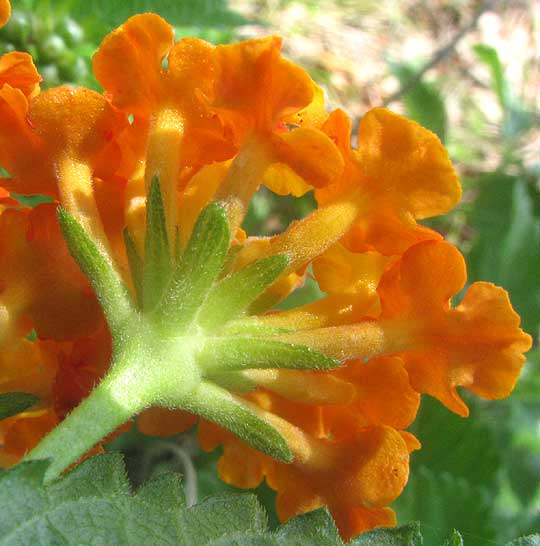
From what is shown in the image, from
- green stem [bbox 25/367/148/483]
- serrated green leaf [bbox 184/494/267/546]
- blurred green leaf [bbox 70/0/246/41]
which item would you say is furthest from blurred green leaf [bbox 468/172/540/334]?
green stem [bbox 25/367/148/483]

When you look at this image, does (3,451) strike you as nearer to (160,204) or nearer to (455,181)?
(160,204)

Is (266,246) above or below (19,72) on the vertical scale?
below

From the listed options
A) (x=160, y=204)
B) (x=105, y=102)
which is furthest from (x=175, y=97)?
(x=160, y=204)

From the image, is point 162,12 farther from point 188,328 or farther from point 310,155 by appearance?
point 188,328

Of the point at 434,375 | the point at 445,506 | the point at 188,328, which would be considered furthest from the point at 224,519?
the point at 445,506

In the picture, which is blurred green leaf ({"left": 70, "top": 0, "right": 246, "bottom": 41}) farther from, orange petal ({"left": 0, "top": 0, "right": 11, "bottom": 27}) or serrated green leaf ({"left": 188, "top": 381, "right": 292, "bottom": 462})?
serrated green leaf ({"left": 188, "top": 381, "right": 292, "bottom": 462})

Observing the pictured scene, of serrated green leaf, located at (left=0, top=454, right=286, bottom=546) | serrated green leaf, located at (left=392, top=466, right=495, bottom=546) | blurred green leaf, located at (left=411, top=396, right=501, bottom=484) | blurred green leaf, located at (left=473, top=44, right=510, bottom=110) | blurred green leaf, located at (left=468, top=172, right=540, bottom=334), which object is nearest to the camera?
serrated green leaf, located at (left=0, top=454, right=286, bottom=546)
